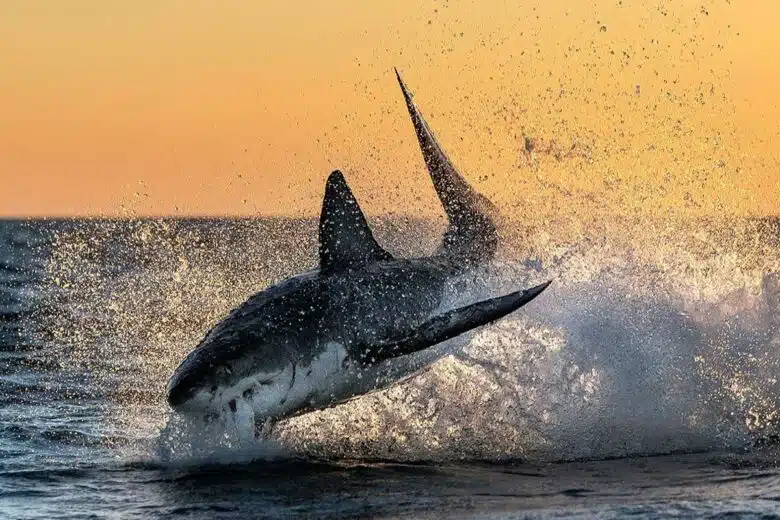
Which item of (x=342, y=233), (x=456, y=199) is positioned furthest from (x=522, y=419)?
(x=456, y=199)

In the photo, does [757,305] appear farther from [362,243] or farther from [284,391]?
[284,391]

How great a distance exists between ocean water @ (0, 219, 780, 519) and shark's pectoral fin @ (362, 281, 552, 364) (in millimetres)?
1169

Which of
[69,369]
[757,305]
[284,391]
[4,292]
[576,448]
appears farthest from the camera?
[4,292]

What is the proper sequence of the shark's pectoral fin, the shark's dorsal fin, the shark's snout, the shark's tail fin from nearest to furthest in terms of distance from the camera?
the shark's snout → the shark's pectoral fin → the shark's dorsal fin → the shark's tail fin

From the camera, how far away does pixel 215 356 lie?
36.1 ft

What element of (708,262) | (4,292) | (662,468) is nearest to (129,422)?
(662,468)

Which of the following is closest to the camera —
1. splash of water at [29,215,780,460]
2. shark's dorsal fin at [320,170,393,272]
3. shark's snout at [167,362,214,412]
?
shark's snout at [167,362,214,412]

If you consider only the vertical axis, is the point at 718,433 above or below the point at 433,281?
below

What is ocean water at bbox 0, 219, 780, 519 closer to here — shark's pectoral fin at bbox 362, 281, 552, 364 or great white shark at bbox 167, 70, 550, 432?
great white shark at bbox 167, 70, 550, 432

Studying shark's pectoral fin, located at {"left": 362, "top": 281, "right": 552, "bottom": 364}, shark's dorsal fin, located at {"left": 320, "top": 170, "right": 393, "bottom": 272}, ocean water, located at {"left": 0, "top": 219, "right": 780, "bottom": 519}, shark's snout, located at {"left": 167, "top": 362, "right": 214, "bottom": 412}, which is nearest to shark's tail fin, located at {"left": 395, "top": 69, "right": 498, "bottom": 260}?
ocean water, located at {"left": 0, "top": 219, "right": 780, "bottom": 519}

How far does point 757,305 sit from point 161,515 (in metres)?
9.76

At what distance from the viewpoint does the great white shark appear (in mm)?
11031

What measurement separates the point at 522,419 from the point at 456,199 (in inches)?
140

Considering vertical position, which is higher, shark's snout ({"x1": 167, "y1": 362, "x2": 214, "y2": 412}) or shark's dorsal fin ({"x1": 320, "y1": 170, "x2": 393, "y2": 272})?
shark's dorsal fin ({"x1": 320, "y1": 170, "x2": 393, "y2": 272})
